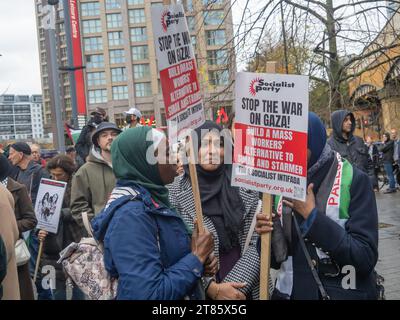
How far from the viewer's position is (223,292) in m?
2.70

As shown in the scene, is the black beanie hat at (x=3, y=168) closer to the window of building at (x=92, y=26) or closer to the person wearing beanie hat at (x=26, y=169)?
the person wearing beanie hat at (x=26, y=169)

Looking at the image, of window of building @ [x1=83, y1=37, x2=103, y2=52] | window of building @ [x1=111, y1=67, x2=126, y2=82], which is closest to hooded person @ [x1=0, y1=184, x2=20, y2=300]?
window of building @ [x1=111, y1=67, x2=126, y2=82]

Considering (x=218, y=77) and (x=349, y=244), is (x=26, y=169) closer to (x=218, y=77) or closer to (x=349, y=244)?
(x=218, y=77)

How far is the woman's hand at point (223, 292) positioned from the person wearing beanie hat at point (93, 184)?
1888 mm

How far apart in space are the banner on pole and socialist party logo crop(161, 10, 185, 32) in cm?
238

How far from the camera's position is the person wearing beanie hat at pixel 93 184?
14.2 ft

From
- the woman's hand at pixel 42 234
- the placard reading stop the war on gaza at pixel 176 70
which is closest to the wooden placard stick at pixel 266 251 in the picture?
the placard reading stop the war on gaza at pixel 176 70

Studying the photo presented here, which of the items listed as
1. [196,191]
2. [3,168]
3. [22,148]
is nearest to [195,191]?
[196,191]

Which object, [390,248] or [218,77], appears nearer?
[390,248]

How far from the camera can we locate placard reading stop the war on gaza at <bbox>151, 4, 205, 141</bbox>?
101 inches

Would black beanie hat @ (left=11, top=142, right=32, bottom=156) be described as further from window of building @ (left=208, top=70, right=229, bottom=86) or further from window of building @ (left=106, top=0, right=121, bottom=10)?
window of building @ (left=106, top=0, right=121, bottom=10)

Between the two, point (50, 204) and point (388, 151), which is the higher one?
point (50, 204)

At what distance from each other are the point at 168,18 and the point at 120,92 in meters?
78.9
